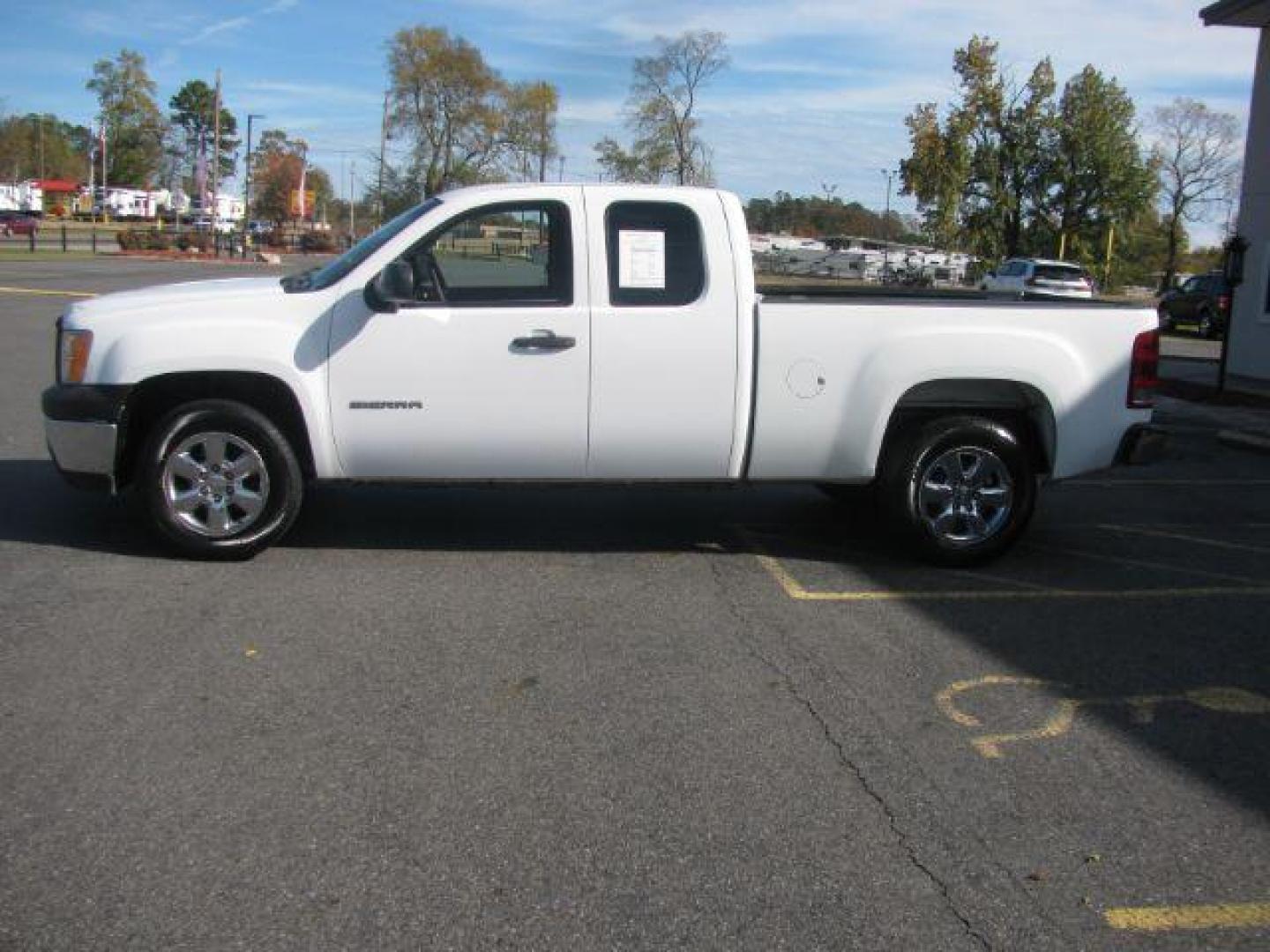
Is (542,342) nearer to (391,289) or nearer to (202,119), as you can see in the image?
(391,289)

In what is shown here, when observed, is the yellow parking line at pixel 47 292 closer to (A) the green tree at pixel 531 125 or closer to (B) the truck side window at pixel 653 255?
(B) the truck side window at pixel 653 255

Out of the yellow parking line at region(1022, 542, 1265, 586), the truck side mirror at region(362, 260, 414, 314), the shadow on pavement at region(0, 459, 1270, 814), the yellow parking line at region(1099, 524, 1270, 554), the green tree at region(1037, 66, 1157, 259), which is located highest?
the green tree at region(1037, 66, 1157, 259)

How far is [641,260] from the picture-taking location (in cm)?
636

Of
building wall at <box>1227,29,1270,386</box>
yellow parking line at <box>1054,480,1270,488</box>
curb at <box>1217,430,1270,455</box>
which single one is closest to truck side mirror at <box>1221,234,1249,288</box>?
building wall at <box>1227,29,1270,386</box>

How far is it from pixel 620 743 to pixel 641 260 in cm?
298

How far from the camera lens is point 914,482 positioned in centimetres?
666

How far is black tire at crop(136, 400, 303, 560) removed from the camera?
6.20 m

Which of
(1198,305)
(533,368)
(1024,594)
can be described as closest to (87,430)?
(533,368)

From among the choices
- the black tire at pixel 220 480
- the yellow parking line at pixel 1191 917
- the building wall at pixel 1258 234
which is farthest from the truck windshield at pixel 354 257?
the building wall at pixel 1258 234

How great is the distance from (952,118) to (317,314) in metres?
40.1

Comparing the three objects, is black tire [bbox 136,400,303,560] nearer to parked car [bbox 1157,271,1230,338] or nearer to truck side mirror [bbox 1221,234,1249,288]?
truck side mirror [bbox 1221,234,1249,288]

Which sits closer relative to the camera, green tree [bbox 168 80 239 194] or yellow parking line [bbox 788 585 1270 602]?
yellow parking line [bbox 788 585 1270 602]

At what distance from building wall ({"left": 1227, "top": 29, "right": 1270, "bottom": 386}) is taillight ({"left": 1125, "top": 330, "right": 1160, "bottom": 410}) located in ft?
42.2

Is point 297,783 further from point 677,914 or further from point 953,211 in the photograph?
point 953,211
